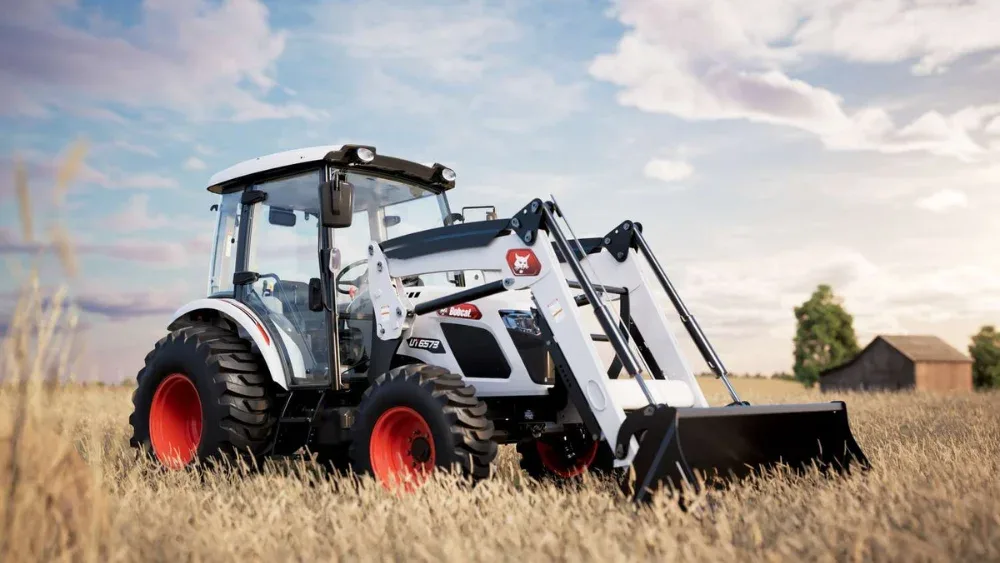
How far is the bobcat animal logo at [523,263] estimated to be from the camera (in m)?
6.29

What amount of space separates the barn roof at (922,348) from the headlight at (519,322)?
123ft

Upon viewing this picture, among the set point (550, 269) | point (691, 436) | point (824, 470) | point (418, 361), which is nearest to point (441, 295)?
point (418, 361)

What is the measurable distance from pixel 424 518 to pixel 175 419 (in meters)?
4.15

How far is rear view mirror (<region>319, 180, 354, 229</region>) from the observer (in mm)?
6598

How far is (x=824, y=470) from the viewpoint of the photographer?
6641mm

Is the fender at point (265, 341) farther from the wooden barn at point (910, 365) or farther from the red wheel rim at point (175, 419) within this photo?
the wooden barn at point (910, 365)

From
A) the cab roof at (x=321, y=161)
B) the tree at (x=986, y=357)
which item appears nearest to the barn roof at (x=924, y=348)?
the tree at (x=986, y=357)

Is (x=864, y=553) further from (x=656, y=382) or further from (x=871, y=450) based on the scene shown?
(x=871, y=450)

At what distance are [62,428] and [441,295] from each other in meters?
3.42

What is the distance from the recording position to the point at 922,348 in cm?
4091

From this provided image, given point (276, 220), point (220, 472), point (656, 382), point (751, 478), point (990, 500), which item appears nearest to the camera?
point (990, 500)

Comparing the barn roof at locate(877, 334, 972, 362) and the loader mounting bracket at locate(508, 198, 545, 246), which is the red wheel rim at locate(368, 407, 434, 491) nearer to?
the loader mounting bracket at locate(508, 198, 545, 246)

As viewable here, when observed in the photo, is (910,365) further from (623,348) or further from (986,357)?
(623,348)

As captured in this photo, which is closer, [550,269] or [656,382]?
[550,269]
